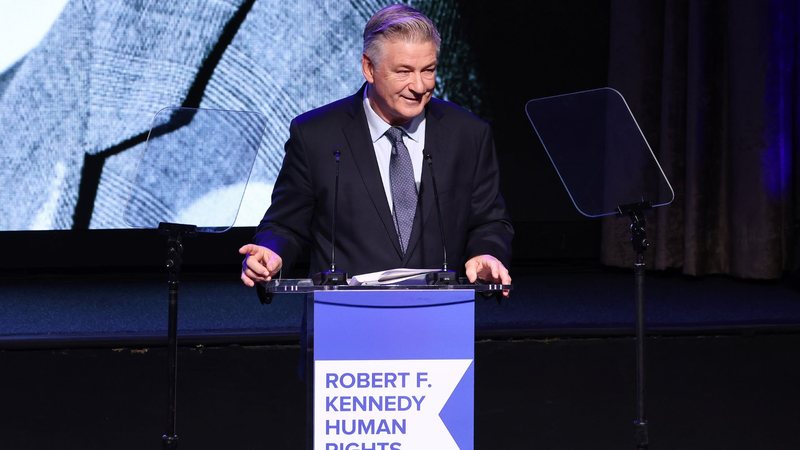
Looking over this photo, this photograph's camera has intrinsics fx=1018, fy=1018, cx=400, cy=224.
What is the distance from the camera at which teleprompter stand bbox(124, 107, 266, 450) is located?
104 inches

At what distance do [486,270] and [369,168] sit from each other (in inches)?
14.4

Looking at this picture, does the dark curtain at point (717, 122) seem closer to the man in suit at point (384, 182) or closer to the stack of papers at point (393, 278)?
the man in suit at point (384, 182)

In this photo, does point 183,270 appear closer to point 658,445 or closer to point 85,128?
point 85,128

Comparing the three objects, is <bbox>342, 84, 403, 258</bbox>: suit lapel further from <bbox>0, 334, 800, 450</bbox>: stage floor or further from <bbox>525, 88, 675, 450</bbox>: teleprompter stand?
<bbox>0, 334, 800, 450</bbox>: stage floor

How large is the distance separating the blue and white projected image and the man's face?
8.48ft

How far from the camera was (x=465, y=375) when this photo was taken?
1747mm

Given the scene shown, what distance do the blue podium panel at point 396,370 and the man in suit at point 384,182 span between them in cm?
34

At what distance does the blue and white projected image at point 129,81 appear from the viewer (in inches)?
181

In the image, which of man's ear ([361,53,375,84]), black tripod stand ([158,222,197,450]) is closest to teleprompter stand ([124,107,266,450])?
black tripod stand ([158,222,197,450])

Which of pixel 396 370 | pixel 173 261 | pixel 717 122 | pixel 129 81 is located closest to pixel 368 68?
pixel 396 370

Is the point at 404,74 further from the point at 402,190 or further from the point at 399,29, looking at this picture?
the point at 402,190

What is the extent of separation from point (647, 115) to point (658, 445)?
2.13m

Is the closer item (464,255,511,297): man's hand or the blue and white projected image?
(464,255,511,297): man's hand

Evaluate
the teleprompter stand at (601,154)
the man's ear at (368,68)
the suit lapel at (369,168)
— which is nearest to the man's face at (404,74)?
the man's ear at (368,68)
